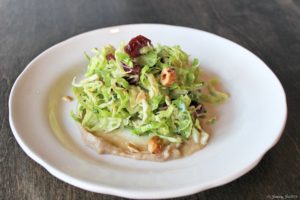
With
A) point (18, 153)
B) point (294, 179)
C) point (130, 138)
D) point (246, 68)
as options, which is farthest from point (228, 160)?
point (18, 153)

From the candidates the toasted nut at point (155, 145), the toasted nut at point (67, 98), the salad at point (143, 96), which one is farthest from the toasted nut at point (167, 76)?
the toasted nut at point (67, 98)

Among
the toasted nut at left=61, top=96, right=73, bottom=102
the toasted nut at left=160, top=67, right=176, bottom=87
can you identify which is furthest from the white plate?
the toasted nut at left=160, top=67, right=176, bottom=87

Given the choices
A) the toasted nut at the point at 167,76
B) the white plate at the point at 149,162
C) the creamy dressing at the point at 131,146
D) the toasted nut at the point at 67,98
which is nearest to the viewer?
the white plate at the point at 149,162

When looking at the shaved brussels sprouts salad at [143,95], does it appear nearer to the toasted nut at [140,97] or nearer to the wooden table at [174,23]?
the toasted nut at [140,97]

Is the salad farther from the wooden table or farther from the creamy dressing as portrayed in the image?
the wooden table

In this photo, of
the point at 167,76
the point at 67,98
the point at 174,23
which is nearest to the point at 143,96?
the point at 167,76

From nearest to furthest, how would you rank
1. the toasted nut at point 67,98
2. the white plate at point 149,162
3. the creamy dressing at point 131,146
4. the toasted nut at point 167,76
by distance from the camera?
the white plate at point 149,162
the creamy dressing at point 131,146
the toasted nut at point 167,76
the toasted nut at point 67,98

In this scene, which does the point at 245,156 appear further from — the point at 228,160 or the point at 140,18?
the point at 140,18
